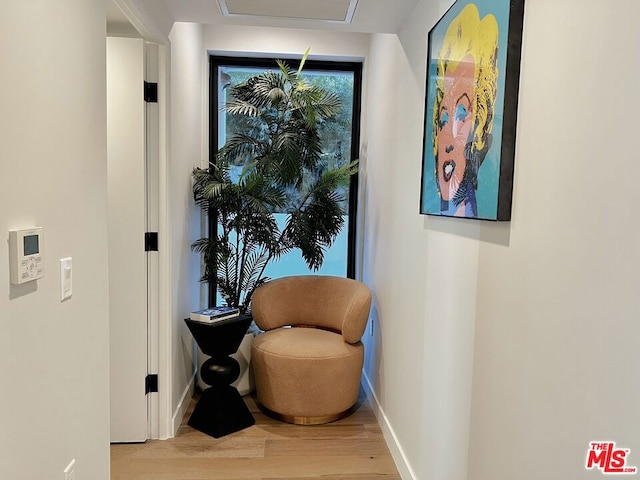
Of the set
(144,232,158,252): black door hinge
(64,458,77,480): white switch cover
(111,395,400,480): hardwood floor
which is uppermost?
(144,232,158,252): black door hinge

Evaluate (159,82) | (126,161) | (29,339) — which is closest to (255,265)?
(126,161)

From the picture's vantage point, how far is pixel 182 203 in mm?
2742

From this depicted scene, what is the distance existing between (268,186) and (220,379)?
4.19 ft

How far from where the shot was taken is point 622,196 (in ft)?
2.60

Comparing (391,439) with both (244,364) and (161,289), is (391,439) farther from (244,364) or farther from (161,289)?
(161,289)

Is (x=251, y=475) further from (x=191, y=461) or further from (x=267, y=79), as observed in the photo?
(x=267, y=79)

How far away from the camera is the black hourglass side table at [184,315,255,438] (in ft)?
8.41

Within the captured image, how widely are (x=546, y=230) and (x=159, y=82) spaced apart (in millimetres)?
2084

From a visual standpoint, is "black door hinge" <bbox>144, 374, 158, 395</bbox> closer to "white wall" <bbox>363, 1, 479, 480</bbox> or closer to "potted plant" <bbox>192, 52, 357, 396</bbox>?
"potted plant" <bbox>192, 52, 357, 396</bbox>

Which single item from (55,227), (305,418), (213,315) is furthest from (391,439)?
(55,227)

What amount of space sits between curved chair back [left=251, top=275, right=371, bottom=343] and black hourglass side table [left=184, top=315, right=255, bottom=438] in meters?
0.24

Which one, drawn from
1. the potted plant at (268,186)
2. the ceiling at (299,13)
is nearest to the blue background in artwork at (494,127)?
the ceiling at (299,13)

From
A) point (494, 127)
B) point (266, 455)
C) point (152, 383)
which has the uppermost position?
point (494, 127)

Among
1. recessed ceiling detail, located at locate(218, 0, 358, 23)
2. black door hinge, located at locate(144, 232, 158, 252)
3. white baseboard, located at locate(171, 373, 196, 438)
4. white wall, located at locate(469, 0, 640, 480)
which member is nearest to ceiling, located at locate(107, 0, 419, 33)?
recessed ceiling detail, located at locate(218, 0, 358, 23)
